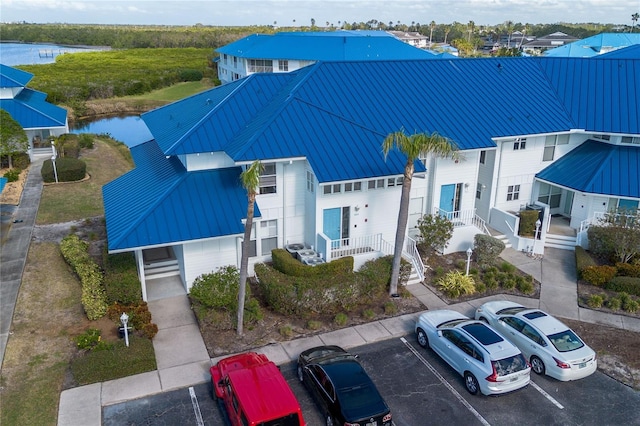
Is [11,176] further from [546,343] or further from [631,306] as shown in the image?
[631,306]

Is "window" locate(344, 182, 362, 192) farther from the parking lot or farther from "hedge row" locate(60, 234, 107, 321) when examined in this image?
"hedge row" locate(60, 234, 107, 321)

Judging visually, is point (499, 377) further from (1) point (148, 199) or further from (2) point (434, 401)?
(1) point (148, 199)

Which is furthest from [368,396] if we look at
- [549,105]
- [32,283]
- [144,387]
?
[549,105]

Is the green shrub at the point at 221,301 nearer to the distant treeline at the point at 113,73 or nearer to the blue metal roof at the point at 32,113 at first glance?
the blue metal roof at the point at 32,113

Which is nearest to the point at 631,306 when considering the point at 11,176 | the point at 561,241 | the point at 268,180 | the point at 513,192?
the point at 561,241

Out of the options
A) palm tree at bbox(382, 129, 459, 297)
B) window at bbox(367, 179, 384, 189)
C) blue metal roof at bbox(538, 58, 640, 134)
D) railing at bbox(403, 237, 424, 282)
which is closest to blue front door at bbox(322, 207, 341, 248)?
window at bbox(367, 179, 384, 189)

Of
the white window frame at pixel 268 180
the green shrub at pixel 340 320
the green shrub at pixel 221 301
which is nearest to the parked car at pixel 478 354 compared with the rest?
the green shrub at pixel 340 320
